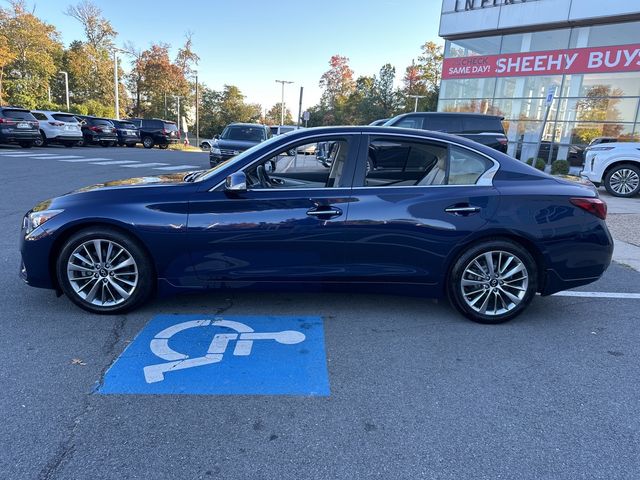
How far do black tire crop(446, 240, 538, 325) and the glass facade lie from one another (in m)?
16.8

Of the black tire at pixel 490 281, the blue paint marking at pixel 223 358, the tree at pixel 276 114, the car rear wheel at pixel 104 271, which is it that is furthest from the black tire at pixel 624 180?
the tree at pixel 276 114

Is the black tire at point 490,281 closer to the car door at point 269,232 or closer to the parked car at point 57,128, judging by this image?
the car door at point 269,232

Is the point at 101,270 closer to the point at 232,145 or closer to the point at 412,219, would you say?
the point at 412,219

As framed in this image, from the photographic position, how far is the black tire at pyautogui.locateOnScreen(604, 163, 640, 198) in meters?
11.3

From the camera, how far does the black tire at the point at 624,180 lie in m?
11.3

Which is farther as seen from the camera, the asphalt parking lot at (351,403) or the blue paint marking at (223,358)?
the blue paint marking at (223,358)

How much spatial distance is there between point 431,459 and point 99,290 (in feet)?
9.56

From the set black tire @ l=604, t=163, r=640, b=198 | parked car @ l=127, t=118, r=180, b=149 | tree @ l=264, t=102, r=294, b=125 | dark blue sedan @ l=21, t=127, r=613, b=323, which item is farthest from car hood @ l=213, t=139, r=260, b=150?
tree @ l=264, t=102, r=294, b=125

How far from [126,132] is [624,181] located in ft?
86.0

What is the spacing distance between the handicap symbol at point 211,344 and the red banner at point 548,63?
20.4m

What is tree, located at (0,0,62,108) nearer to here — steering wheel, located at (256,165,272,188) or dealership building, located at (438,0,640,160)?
dealership building, located at (438,0,640,160)

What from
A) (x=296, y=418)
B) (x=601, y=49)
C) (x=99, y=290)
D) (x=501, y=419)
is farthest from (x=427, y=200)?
(x=601, y=49)

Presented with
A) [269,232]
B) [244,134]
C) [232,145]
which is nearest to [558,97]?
[244,134]

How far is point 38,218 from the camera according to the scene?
3.73 meters
